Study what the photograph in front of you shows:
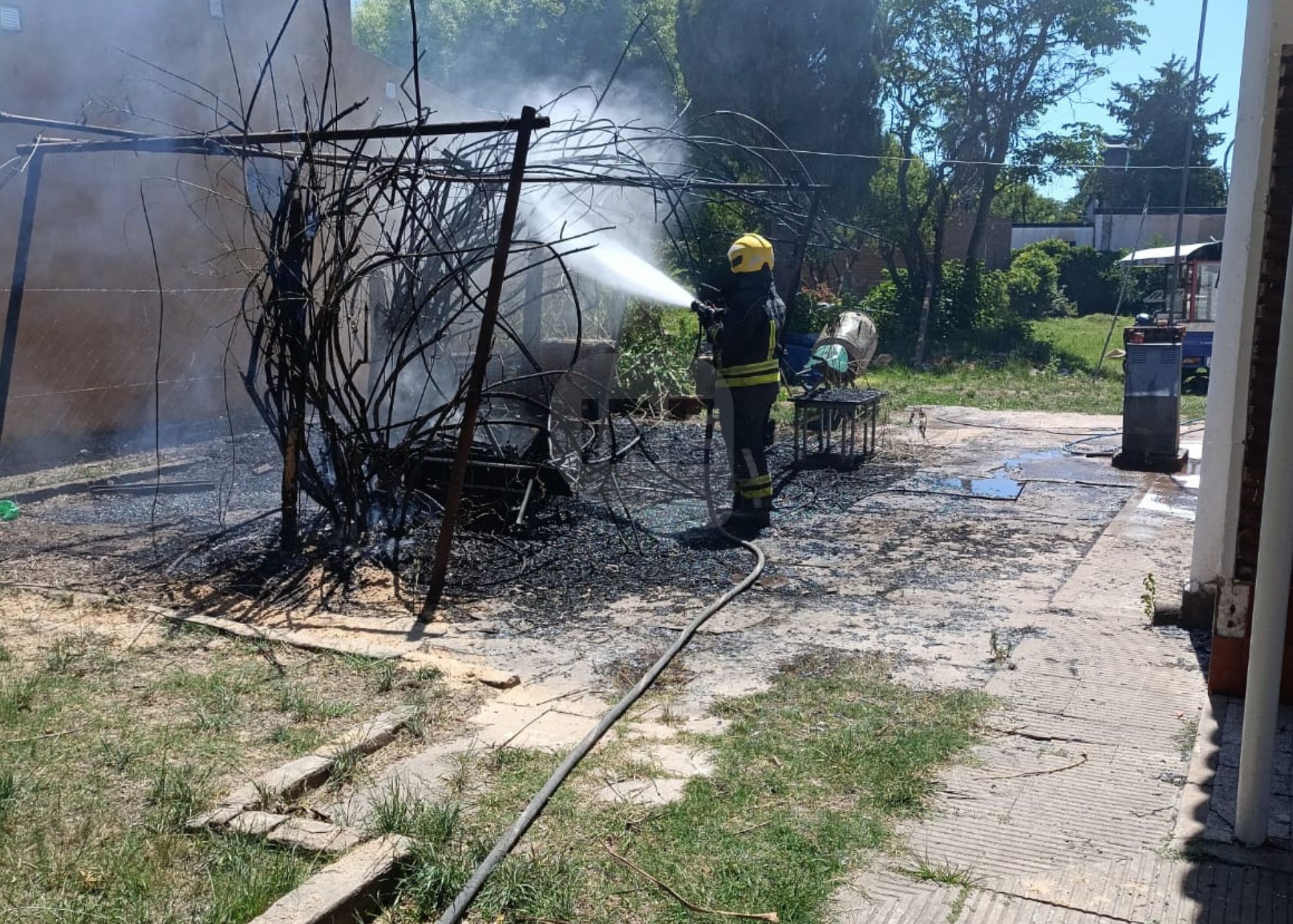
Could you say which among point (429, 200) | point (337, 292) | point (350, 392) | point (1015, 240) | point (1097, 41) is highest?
point (1097, 41)

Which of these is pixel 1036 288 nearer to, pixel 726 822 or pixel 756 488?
pixel 756 488

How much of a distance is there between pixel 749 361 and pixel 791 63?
16.4 meters

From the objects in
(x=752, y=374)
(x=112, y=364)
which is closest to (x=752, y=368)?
(x=752, y=374)

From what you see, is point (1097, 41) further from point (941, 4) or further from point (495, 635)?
point (495, 635)

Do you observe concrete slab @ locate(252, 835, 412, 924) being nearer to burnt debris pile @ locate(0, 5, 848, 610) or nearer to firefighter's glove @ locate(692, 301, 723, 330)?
burnt debris pile @ locate(0, 5, 848, 610)

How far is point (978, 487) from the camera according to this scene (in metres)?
9.82

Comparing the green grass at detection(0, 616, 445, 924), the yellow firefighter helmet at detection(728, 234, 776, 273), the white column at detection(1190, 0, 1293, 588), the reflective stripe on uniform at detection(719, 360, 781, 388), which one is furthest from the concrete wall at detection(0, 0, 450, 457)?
the white column at detection(1190, 0, 1293, 588)

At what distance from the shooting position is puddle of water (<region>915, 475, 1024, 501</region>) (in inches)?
371

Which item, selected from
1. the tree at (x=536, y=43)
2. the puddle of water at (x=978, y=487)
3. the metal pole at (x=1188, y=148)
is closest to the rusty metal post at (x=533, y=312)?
the puddle of water at (x=978, y=487)

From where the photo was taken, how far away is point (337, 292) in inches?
235

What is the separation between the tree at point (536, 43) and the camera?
31047 millimetres

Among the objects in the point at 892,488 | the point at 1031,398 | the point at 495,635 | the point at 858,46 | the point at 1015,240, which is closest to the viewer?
the point at 495,635

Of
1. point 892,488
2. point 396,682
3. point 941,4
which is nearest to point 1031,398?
point 892,488

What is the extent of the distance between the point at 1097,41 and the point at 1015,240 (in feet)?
54.2
